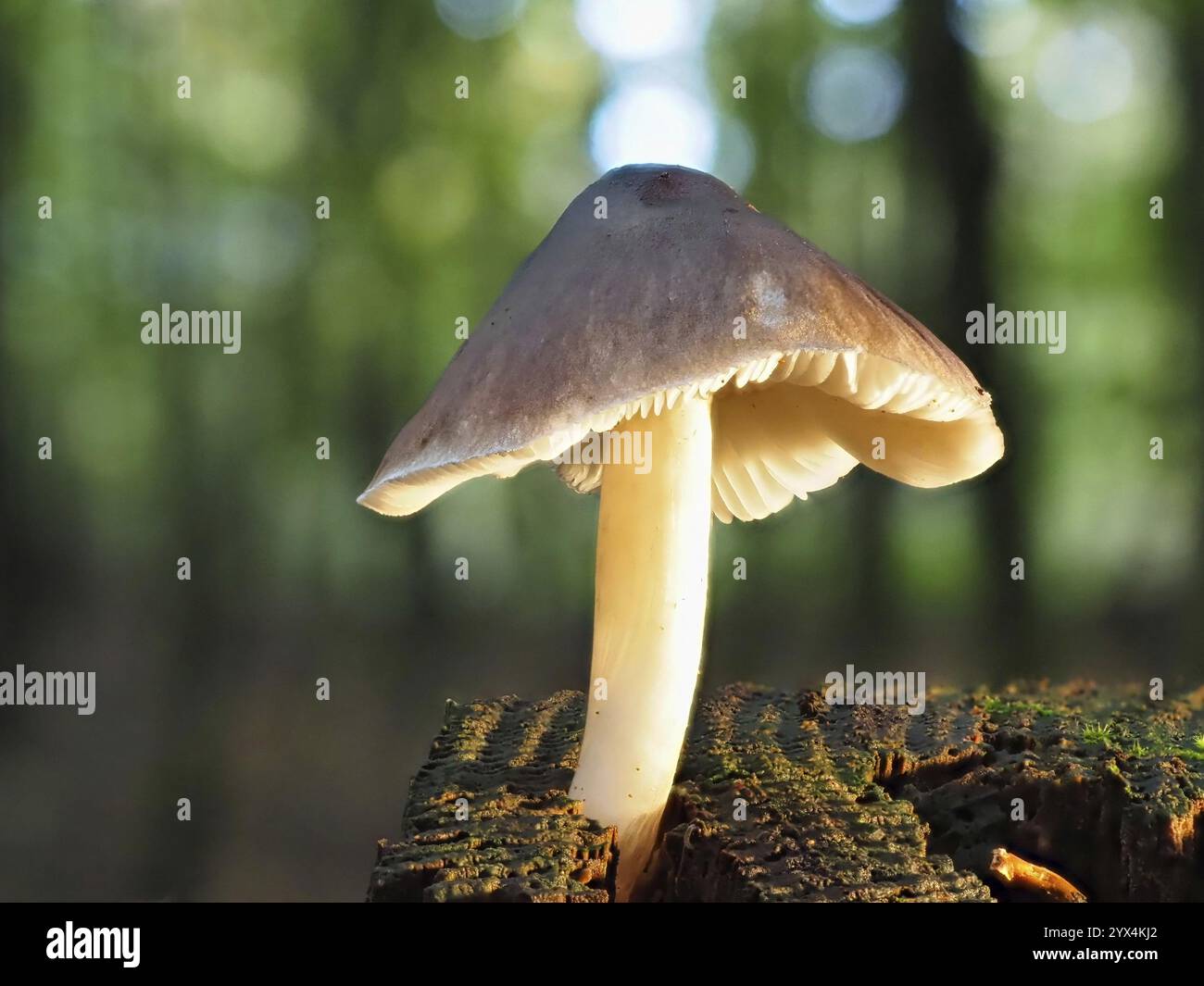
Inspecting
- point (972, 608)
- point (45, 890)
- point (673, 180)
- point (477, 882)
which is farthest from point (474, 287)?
point (477, 882)

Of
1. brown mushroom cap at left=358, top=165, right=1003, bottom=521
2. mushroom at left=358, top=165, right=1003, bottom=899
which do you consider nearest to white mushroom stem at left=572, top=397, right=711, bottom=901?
mushroom at left=358, top=165, right=1003, bottom=899

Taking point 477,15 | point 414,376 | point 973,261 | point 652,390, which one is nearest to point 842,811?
point 652,390

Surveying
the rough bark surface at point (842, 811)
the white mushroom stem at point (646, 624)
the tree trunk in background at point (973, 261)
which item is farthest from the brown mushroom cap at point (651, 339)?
the tree trunk in background at point (973, 261)

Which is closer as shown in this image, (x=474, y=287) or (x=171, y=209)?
(x=171, y=209)

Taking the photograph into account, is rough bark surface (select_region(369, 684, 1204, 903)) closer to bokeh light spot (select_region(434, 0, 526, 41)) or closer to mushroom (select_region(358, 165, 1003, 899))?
mushroom (select_region(358, 165, 1003, 899))

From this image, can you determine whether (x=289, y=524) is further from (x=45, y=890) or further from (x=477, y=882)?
(x=477, y=882)
